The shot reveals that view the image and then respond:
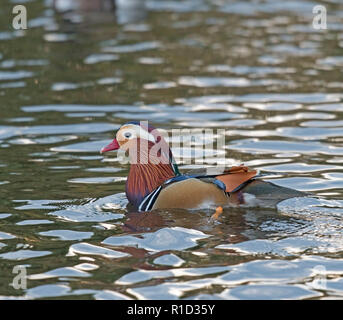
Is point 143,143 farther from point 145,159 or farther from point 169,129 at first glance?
point 169,129

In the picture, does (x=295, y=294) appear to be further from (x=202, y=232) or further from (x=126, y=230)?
(x=126, y=230)

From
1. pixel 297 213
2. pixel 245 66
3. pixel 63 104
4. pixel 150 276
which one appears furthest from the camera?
pixel 245 66

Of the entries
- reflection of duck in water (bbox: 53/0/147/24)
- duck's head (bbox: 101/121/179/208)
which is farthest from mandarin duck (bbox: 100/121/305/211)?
reflection of duck in water (bbox: 53/0/147/24)

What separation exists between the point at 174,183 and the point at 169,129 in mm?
3657

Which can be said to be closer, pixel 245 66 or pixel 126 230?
pixel 126 230

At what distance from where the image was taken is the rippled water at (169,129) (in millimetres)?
7031

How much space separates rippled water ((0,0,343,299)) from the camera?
703 cm

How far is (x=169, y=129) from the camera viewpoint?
472 inches

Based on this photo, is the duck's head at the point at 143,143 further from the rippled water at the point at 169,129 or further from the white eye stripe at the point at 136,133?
the rippled water at the point at 169,129

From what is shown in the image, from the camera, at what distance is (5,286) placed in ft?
22.4

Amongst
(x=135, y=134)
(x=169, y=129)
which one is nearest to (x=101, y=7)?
(x=169, y=129)

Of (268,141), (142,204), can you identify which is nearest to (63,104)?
(268,141)
